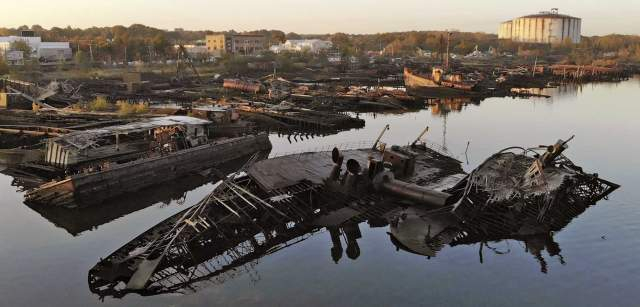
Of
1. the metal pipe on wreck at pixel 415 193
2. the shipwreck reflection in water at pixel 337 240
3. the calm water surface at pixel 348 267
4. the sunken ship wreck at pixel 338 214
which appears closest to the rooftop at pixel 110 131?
the calm water surface at pixel 348 267

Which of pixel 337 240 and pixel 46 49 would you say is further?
pixel 46 49

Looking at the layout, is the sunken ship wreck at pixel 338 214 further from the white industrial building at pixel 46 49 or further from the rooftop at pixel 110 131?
the white industrial building at pixel 46 49

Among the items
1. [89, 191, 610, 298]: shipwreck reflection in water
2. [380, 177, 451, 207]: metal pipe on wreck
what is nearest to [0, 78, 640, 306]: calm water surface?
[89, 191, 610, 298]: shipwreck reflection in water

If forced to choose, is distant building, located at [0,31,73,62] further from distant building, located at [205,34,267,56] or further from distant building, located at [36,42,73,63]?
distant building, located at [205,34,267,56]

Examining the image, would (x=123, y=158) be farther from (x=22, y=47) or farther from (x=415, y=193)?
(x=22, y=47)

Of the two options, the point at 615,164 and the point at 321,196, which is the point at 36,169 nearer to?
the point at 321,196

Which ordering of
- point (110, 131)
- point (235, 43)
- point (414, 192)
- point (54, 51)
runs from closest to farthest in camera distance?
point (414, 192), point (110, 131), point (54, 51), point (235, 43)

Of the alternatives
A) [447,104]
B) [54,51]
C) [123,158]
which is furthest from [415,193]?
[54,51]
